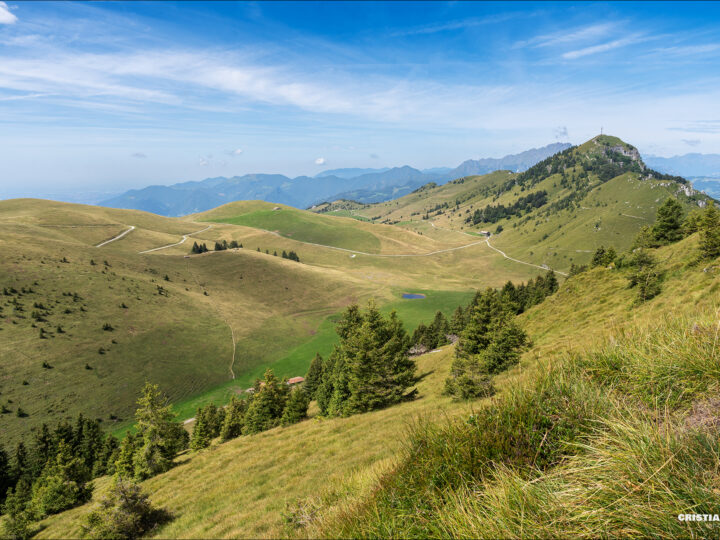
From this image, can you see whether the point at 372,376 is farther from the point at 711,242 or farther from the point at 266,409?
the point at 711,242

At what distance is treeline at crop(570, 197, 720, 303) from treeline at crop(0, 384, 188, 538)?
48.4m

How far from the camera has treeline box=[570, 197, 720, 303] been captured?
89.1 feet

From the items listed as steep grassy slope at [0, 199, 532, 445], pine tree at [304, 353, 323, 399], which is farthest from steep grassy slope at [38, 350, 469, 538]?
steep grassy slope at [0, 199, 532, 445]

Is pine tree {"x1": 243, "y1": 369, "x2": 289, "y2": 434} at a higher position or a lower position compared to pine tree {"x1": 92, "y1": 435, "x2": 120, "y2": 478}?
higher

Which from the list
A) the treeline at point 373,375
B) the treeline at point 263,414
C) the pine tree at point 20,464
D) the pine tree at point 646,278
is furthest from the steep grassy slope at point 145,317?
the pine tree at point 646,278

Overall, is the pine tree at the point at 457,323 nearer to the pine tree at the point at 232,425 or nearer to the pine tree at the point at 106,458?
the pine tree at the point at 232,425

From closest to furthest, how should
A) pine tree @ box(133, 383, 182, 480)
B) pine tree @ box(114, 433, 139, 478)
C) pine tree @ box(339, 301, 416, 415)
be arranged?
pine tree @ box(339, 301, 416, 415) → pine tree @ box(133, 383, 182, 480) → pine tree @ box(114, 433, 139, 478)

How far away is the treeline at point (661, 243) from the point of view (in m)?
27.2

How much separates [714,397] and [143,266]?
148 metres

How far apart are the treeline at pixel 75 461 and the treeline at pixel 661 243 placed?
48409 millimetres

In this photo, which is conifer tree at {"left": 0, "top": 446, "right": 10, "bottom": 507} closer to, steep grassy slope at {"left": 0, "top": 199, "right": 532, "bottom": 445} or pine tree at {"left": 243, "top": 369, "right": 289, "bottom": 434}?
steep grassy slope at {"left": 0, "top": 199, "right": 532, "bottom": 445}

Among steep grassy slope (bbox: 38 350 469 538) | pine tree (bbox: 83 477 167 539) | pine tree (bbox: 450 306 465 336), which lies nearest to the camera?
steep grassy slope (bbox: 38 350 469 538)

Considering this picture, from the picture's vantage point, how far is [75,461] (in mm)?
36750

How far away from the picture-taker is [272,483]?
14.3 m
